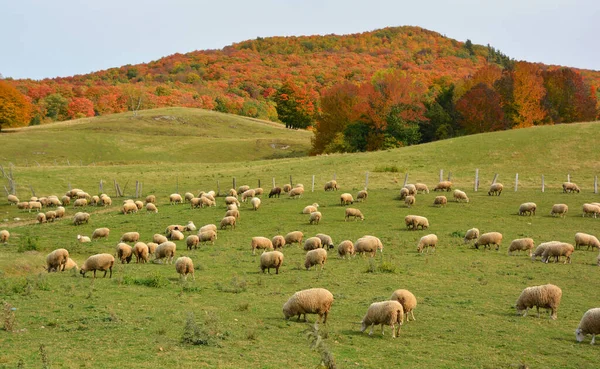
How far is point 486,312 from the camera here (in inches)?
738

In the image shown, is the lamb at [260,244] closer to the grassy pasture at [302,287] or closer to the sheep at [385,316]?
the grassy pasture at [302,287]

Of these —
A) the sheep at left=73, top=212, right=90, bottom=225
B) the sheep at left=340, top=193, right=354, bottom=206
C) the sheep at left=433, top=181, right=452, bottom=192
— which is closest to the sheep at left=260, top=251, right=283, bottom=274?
the sheep at left=340, top=193, right=354, bottom=206

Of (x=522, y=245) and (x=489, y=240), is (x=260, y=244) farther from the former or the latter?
(x=522, y=245)

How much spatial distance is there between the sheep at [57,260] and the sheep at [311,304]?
12.7 meters

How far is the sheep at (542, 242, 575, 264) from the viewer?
87.5ft

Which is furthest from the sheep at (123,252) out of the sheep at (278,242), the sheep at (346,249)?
the sheep at (346,249)

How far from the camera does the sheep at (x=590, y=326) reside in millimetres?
15469

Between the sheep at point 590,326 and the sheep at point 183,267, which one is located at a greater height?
the sheep at point 590,326

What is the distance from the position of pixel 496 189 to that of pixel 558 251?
64.7 ft

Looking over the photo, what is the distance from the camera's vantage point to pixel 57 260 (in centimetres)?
2498

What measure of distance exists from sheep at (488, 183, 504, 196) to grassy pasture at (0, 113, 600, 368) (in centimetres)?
104

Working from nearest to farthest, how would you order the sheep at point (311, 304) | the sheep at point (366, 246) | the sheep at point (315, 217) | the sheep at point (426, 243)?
the sheep at point (311, 304), the sheep at point (366, 246), the sheep at point (426, 243), the sheep at point (315, 217)

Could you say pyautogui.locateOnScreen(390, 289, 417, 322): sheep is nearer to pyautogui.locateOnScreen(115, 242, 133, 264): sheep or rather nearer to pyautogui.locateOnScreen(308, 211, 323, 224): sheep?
pyautogui.locateOnScreen(115, 242, 133, 264): sheep

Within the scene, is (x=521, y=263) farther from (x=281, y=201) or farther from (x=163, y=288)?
(x=281, y=201)
